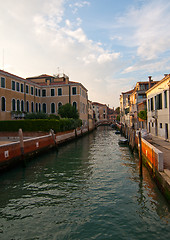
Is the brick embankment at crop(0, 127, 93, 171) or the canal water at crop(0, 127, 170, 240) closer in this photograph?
the canal water at crop(0, 127, 170, 240)

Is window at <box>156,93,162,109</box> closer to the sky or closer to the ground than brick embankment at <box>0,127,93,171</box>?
closer to the sky

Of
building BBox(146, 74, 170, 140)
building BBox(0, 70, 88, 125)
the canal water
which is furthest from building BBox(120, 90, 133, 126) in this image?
the canal water

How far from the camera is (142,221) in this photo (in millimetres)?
5332

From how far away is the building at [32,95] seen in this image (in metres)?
26.3

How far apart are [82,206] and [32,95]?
98.3 feet

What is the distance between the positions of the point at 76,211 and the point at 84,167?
5.44m

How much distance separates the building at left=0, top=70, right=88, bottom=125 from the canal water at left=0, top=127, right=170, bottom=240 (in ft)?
60.4

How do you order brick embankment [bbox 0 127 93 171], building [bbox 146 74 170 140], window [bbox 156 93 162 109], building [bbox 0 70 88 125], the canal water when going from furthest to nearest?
building [bbox 0 70 88 125], window [bbox 156 93 162 109], building [bbox 146 74 170 140], brick embankment [bbox 0 127 93 171], the canal water

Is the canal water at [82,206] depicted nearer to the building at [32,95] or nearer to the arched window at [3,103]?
the arched window at [3,103]

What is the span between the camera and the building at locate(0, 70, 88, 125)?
26.3 metres

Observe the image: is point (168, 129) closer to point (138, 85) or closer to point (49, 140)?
point (49, 140)

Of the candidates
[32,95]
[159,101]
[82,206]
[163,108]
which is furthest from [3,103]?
[82,206]

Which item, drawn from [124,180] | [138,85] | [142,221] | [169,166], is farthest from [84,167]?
[138,85]

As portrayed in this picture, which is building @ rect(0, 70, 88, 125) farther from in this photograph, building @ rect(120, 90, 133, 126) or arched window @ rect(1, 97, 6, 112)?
building @ rect(120, 90, 133, 126)
